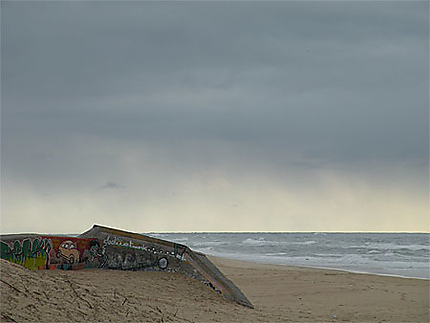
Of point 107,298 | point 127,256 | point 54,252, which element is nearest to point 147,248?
point 127,256

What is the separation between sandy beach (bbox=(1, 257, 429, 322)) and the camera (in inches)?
233

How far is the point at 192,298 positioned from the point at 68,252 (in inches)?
108

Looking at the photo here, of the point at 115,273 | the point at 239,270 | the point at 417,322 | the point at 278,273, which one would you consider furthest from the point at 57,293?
the point at 239,270

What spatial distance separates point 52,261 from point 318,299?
6.51m

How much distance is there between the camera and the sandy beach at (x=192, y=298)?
19.4 feet

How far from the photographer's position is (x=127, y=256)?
34.8 feet

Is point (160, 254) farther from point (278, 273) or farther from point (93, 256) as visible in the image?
point (278, 273)

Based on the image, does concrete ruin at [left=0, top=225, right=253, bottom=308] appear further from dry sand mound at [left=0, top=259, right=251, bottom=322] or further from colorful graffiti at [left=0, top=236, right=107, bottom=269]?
dry sand mound at [left=0, top=259, right=251, bottom=322]

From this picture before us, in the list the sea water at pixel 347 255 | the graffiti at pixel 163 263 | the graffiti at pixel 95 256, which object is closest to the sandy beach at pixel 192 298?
the graffiti at pixel 163 263

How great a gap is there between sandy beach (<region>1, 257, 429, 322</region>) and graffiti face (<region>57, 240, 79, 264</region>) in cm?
48

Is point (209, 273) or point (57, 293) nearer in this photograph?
point (57, 293)

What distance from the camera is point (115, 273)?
395 inches

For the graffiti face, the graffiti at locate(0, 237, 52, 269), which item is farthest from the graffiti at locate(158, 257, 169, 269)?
the graffiti at locate(0, 237, 52, 269)

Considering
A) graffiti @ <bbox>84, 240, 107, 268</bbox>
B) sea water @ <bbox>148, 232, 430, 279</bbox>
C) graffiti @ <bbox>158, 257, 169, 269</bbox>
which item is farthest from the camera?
sea water @ <bbox>148, 232, 430, 279</bbox>
